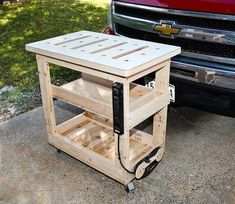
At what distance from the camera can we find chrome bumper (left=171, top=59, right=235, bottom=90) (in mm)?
2129

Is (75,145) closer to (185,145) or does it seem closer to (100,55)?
(100,55)

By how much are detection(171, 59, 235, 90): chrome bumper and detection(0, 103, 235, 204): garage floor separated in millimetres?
708

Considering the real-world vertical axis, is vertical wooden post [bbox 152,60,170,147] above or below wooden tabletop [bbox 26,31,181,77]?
below

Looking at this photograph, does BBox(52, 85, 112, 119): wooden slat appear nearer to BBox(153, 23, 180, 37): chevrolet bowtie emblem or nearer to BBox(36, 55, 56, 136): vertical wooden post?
BBox(36, 55, 56, 136): vertical wooden post

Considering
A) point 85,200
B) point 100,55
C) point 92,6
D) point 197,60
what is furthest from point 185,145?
point 92,6

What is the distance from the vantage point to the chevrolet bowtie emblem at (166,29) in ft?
7.66

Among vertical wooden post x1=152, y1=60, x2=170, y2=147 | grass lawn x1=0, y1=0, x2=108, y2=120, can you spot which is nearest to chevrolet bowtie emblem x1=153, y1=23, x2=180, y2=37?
vertical wooden post x1=152, y1=60, x2=170, y2=147

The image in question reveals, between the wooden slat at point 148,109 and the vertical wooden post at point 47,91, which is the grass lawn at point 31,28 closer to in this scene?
the vertical wooden post at point 47,91

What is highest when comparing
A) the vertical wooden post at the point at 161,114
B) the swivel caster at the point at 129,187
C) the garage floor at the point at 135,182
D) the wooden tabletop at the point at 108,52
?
the wooden tabletop at the point at 108,52

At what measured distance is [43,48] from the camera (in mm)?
2273

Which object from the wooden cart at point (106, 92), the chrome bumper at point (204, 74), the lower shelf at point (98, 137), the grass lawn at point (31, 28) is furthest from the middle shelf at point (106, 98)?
the grass lawn at point (31, 28)

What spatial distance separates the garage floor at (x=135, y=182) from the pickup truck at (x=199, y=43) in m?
0.51

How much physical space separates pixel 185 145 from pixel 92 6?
5675mm

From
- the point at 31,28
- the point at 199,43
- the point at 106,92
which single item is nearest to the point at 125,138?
the point at 106,92
